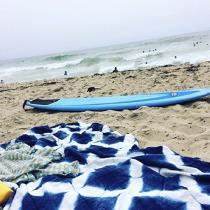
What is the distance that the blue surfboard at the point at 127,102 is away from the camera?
16.2 feet

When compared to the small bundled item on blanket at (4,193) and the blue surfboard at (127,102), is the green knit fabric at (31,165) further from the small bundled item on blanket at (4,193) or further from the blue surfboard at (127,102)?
the blue surfboard at (127,102)

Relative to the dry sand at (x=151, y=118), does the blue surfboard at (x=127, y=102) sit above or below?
above

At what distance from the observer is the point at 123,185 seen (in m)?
2.34

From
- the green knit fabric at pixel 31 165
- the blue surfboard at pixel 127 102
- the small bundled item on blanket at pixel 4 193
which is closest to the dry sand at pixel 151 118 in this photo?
the blue surfboard at pixel 127 102

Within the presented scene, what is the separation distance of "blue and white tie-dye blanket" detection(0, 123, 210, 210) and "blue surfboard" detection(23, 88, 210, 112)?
205 cm

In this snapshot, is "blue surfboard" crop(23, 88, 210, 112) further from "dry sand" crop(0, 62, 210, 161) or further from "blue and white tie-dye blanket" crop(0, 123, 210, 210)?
"blue and white tie-dye blanket" crop(0, 123, 210, 210)

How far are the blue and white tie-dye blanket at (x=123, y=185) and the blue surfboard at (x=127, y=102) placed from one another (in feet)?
6.74

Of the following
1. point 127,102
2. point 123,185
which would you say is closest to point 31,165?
point 123,185

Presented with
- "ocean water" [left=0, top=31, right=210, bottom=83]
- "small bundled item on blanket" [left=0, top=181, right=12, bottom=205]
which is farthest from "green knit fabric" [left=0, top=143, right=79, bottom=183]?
"ocean water" [left=0, top=31, right=210, bottom=83]

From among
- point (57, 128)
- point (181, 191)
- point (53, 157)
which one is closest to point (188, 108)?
point (57, 128)

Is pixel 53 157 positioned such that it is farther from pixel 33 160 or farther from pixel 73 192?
pixel 73 192

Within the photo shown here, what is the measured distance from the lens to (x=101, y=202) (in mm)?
2156

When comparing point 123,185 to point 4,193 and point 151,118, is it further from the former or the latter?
point 151,118

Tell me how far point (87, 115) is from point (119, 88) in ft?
7.38
